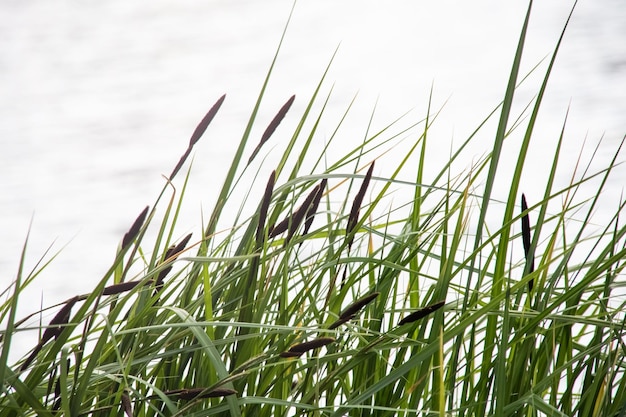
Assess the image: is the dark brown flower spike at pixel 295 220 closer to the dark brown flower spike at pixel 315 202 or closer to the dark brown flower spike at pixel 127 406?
the dark brown flower spike at pixel 315 202

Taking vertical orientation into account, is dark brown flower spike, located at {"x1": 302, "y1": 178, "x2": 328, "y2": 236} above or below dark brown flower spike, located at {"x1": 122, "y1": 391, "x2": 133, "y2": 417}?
above

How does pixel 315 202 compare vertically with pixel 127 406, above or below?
above

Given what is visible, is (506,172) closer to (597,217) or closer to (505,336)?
(597,217)

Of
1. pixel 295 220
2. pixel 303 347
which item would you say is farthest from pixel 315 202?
pixel 303 347

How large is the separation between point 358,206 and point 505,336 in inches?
4.2

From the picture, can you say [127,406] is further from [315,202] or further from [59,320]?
[315,202]

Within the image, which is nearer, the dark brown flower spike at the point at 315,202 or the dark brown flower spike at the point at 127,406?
the dark brown flower spike at the point at 127,406

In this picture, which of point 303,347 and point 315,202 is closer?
point 303,347

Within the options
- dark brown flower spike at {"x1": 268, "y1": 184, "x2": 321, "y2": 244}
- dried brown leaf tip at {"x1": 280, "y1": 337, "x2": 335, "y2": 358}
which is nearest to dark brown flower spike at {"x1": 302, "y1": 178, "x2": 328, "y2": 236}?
dark brown flower spike at {"x1": 268, "y1": 184, "x2": 321, "y2": 244}

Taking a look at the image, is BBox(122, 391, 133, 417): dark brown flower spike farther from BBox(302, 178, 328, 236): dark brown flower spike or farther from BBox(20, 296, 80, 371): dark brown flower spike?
BBox(302, 178, 328, 236): dark brown flower spike

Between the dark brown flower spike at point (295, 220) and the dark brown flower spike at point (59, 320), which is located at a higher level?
the dark brown flower spike at point (295, 220)

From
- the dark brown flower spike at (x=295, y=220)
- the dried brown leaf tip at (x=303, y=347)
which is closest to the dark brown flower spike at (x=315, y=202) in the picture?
the dark brown flower spike at (x=295, y=220)

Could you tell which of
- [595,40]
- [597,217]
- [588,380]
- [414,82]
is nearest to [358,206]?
[588,380]

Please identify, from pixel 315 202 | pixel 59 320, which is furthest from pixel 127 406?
pixel 315 202
